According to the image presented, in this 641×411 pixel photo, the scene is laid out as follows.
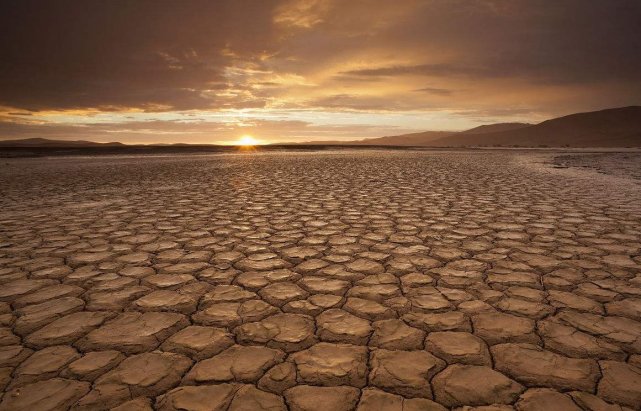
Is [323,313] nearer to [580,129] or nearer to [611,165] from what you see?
[611,165]

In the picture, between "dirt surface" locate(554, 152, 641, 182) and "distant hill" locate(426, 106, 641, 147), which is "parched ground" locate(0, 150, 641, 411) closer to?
"dirt surface" locate(554, 152, 641, 182)

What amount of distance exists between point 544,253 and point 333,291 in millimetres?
1835

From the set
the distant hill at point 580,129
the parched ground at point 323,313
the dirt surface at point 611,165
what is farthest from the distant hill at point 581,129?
the parched ground at point 323,313

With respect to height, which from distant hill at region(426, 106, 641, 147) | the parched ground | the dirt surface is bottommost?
the parched ground

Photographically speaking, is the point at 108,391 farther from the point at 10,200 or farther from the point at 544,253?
the point at 10,200

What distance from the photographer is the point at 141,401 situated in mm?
1312

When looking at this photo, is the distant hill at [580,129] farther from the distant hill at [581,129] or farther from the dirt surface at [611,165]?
the dirt surface at [611,165]

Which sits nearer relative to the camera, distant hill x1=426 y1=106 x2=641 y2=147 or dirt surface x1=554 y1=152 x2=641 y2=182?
dirt surface x1=554 y1=152 x2=641 y2=182

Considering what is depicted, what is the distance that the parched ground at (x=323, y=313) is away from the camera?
4.48ft

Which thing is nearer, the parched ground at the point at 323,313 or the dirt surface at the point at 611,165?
the parched ground at the point at 323,313

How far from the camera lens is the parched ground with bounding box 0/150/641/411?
137cm

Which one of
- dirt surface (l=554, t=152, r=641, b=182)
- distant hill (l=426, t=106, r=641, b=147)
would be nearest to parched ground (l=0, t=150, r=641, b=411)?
dirt surface (l=554, t=152, r=641, b=182)

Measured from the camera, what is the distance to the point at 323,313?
6.47ft

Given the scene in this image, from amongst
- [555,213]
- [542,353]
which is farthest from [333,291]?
[555,213]
